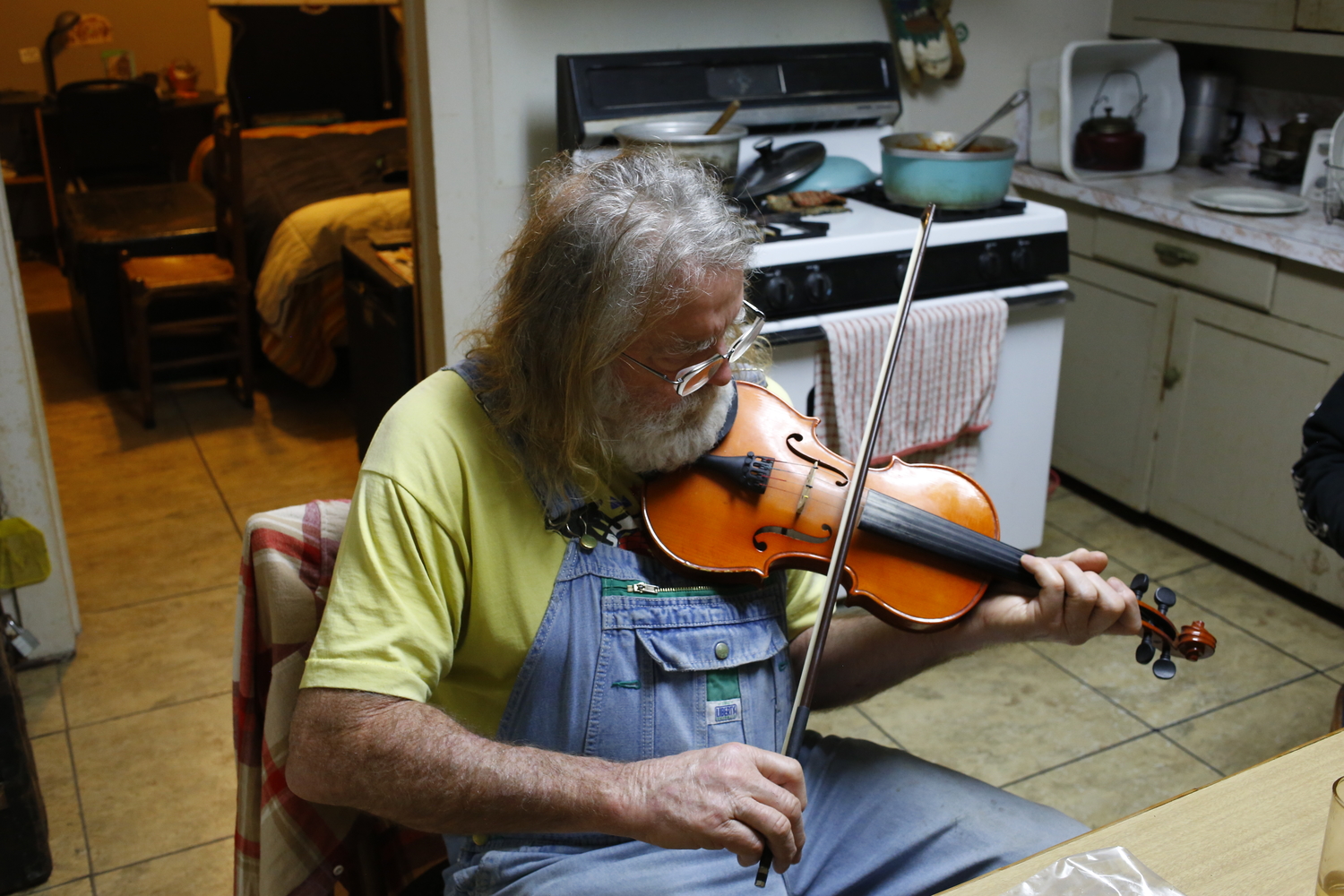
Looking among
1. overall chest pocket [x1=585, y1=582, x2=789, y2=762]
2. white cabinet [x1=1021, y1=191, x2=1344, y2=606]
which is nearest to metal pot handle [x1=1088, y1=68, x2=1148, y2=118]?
white cabinet [x1=1021, y1=191, x2=1344, y2=606]

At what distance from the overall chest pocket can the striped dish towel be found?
1.19 metres

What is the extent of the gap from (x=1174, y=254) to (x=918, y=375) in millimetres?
846

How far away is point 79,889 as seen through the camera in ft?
6.26

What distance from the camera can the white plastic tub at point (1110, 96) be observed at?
10.1ft

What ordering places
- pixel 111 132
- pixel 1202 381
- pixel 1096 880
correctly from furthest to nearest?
pixel 111 132 < pixel 1202 381 < pixel 1096 880

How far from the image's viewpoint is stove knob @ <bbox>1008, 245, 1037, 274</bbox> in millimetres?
2498

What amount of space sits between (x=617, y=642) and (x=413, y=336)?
5.89ft

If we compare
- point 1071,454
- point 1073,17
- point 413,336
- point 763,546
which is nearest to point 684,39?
point 413,336

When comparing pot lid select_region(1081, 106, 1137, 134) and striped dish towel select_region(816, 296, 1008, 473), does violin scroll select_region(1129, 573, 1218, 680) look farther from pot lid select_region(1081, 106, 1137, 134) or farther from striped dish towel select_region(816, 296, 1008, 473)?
pot lid select_region(1081, 106, 1137, 134)

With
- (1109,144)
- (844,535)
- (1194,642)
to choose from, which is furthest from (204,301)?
(1194,642)

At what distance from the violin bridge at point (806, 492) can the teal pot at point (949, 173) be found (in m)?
1.38

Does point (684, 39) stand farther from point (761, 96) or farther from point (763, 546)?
point (763, 546)

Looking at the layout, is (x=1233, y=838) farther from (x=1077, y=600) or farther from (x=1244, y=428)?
(x=1244, y=428)

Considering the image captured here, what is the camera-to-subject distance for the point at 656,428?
3.88 feet
